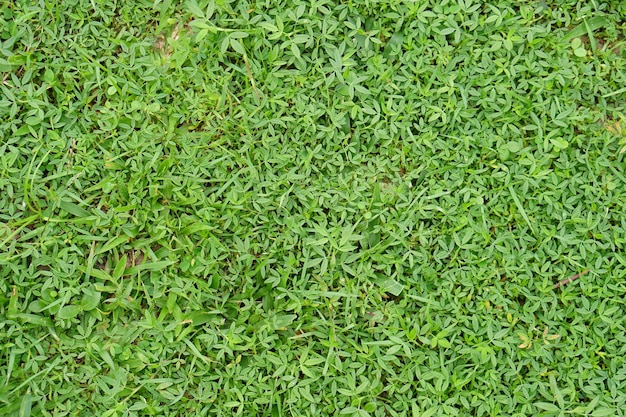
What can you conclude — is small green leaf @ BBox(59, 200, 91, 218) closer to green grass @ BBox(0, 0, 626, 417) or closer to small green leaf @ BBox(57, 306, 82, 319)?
green grass @ BBox(0, 0, 626, 417)

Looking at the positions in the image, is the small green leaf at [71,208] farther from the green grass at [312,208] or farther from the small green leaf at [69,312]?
the small green leaf at [69,312]

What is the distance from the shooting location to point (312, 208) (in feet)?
9.25

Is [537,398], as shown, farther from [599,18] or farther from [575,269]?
[599,18]

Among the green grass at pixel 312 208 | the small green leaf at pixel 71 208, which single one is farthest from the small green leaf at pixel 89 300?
the small green leaf at pixel 71 208

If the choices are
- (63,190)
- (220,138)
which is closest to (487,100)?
(220,138)

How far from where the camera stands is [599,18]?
2969 mm

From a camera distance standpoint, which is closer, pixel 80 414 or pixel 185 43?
pixel 80 414

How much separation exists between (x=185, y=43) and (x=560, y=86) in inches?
74.1

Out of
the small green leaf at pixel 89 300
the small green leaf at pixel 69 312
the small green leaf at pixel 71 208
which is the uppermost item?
the small green leaf at pixel 71 208

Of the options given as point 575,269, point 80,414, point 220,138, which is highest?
point 220,138

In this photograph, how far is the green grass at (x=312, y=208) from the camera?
9.00 feet

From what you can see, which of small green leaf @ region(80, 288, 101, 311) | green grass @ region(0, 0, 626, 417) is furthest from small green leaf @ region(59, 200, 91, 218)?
small green leaf @ region(80, 288, 101, 311)

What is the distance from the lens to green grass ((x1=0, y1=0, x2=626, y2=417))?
108 inches

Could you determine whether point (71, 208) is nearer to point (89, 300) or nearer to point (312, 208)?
point (89, 300)
